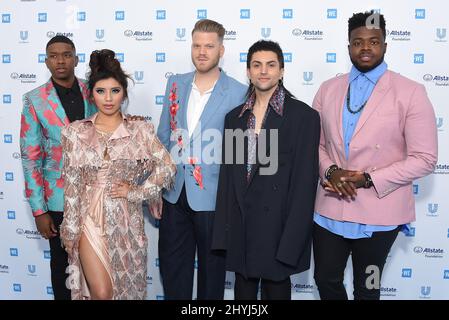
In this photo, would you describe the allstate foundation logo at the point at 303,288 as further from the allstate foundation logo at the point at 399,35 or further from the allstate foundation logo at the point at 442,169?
the allstate foundation logo at the point at 399,35

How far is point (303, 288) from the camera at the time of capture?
3344 mm

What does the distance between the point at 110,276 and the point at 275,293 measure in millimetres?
837

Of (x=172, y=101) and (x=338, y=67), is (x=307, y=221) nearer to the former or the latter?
(x=172, y=101)

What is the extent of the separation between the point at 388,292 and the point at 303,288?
0.59m

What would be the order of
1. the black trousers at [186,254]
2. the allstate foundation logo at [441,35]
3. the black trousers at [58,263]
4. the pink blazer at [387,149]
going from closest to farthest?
the pink blazer at [387,149] → the black trousers at [186,254] → the black trousers at [58,263] → the allstate foundation logo at [441,35]

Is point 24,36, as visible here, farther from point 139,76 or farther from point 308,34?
point 308,34

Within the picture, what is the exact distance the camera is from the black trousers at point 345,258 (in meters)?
2.24

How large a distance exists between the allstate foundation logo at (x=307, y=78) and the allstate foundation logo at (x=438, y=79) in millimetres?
732

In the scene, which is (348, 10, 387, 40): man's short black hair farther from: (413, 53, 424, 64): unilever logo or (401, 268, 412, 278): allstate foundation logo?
(401, 268, 412, 278): allstate foundation logo

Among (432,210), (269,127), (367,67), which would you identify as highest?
(367,67)

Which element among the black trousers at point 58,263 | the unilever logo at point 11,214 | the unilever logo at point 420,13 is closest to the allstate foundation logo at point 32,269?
the unilever logo at point 11,214

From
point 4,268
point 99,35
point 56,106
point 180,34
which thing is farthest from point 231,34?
point 4,268

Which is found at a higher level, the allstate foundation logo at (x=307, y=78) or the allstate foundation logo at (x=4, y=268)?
the allstate foundation logo at (x=307, y=78)

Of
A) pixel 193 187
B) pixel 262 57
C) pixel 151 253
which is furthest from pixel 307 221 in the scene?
pixel 151 253
